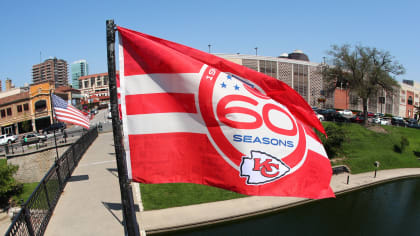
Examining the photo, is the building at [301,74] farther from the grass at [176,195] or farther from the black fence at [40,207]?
the black fence at [40,207]

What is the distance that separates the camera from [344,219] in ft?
62.4

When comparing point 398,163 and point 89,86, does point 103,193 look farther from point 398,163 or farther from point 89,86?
point 89,86

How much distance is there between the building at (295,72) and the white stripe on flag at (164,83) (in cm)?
4995

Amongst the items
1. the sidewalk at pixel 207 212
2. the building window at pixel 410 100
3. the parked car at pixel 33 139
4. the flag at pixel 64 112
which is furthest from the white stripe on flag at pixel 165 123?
the building window at pixel 410 100

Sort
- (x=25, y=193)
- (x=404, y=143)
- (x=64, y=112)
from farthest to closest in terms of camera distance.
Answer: (x=404, y=143), (x=25, y=193), (x=64, y=112)

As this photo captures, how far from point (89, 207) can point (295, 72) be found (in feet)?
180

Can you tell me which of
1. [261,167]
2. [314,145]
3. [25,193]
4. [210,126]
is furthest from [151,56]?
[25,193]

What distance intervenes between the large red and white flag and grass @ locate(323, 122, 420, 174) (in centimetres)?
2702

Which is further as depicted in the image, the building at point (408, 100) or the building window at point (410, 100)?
the building window at point (410, 100)

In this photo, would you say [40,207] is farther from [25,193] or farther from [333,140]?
[333,140]

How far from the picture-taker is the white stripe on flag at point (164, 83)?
14.4 ft

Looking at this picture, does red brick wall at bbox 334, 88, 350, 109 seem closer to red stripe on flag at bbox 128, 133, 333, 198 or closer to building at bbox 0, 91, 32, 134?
building at bbox 0, 91, 32, 134

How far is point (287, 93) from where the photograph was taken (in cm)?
469

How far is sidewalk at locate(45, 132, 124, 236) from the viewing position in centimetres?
786
